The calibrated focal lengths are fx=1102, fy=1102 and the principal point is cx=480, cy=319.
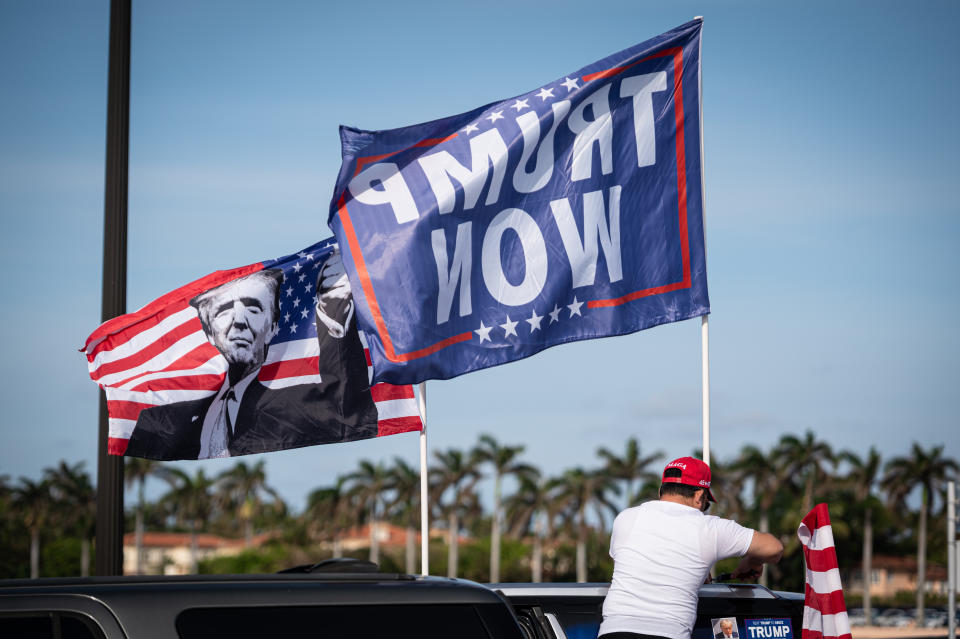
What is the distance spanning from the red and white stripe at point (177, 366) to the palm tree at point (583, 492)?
6513 centimetres

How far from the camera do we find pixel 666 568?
4730 millimetres

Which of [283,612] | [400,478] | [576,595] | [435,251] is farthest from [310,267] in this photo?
[400,478]

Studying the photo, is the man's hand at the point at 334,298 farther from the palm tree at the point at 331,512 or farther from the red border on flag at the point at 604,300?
the palm tree at the point at 331,512

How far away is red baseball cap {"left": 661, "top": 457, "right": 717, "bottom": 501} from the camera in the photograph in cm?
495

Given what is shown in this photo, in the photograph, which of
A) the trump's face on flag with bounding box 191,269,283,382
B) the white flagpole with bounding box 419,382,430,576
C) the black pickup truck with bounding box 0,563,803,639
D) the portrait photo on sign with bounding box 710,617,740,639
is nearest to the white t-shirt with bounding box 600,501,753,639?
the portrait photo on sign with bounding box 710,617,740,639

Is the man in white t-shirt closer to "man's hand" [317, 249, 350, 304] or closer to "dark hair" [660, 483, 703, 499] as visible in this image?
"dark hair" [660, 483, 703, 499]

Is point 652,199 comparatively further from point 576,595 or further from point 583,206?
point 576,595

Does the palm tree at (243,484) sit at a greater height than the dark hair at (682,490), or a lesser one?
lesser

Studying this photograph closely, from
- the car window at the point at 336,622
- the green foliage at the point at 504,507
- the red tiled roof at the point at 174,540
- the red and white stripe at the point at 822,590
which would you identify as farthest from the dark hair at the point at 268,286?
the red tiled roof at the point at 174,540

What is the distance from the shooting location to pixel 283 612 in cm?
327

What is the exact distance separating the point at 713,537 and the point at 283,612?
2.18m

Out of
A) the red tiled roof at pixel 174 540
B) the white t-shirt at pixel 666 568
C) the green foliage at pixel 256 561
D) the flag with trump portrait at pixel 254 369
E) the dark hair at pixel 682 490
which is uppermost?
the flag with trump portrait at pixel 254 369

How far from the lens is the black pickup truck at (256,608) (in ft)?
10.3

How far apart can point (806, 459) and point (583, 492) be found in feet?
54.0
